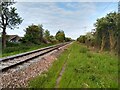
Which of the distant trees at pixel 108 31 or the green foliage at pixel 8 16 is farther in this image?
the green foliage at pixel 8 16

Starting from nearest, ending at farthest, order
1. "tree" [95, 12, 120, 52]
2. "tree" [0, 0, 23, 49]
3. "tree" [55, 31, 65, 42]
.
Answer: "tree" [95, 12, 120, 52] < "tree" [0, 0, 23, 49] < "tree" [55, 31, 65, 42]

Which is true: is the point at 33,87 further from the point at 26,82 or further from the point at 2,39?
the point at 2,39

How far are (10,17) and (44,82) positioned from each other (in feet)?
169

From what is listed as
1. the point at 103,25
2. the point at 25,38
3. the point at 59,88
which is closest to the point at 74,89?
the point at 59,88

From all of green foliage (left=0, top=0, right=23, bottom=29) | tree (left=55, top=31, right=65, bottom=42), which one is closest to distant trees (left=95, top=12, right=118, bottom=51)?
green foliage (left=0, top=0, right=23, bottom=29)

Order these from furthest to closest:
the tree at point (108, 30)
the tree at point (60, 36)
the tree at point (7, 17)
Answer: the tree at point (60, 36)
the tree at point (7, 17)
the tree at point (108, 30)

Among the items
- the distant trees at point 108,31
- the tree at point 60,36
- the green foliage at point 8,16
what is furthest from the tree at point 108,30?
the tree at point 60,36

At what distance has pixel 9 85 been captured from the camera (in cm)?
889

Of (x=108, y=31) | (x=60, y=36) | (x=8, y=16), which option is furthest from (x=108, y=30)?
(x=60, y=36)

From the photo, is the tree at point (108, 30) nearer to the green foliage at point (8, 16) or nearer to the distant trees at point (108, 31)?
the distant trees at point (108, 31)

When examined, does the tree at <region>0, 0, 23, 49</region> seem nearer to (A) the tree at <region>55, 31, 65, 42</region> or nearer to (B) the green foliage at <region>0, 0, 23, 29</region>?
(B) the green foliage at <region>0, 0, 23, 29</region>

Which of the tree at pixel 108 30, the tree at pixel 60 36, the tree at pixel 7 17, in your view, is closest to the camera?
the tree at pixel 108 30

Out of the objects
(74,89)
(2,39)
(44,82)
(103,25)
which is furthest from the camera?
(2,39)

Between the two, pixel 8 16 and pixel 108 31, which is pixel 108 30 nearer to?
pixel 108 31
